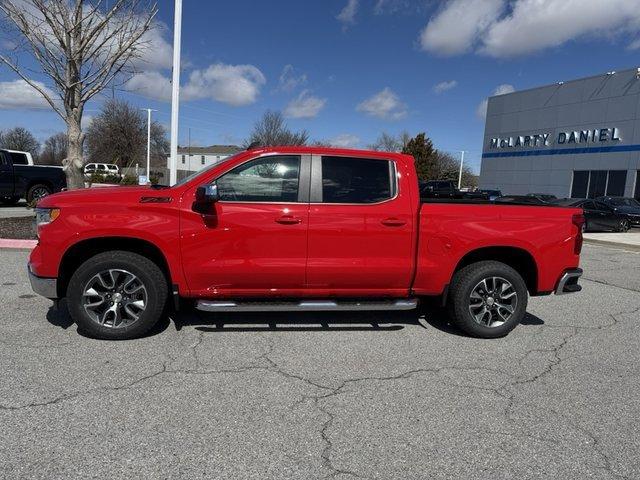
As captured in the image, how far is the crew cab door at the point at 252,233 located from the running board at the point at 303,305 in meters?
0.13

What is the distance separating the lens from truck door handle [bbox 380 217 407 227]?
4762 mm

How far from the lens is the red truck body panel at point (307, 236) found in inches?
176

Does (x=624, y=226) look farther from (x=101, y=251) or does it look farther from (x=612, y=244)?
(x=101, y=251)

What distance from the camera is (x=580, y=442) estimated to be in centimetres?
314

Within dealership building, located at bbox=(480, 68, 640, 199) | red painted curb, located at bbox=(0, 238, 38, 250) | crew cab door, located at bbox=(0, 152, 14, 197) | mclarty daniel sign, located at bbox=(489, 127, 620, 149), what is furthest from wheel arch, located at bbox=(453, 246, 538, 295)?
mclarty daniel sign, located at bbox=(489, 127, 620, 149)

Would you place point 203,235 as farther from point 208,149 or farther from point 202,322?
point 208,149

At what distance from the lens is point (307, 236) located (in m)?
4.66

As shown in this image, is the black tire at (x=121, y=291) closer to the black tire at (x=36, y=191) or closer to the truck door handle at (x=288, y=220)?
the truck door handle at (x=288, y=220)

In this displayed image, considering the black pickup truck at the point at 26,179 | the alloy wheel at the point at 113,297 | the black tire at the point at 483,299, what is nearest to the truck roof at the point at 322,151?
the black tire at the point at 483,299

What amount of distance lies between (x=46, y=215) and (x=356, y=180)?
115 inches

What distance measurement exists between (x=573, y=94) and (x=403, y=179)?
109 ft

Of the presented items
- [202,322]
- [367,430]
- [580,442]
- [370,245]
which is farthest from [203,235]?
[580,442]

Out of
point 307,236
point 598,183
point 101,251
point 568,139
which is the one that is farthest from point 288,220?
point 568,139

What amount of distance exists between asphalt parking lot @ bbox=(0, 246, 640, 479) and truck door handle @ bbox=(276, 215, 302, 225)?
3.88 feet
